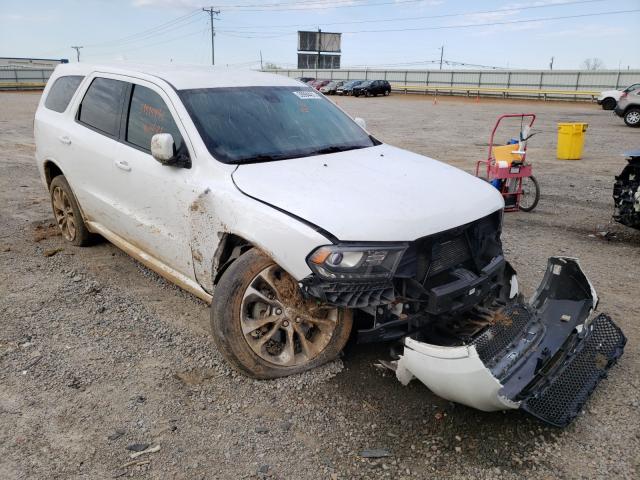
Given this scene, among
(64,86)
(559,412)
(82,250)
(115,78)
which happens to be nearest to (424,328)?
(559,412)

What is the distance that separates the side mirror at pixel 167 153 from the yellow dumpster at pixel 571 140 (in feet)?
35.4

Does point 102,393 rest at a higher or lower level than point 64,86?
lower

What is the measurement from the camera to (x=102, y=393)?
3.24 m

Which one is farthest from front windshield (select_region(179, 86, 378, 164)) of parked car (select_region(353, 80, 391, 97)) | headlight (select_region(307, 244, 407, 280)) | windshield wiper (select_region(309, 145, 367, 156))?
parked car (select_region(353, 80, 391, 97))

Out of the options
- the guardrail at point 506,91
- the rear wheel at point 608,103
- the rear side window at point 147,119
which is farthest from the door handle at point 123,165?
the guardrail at point 506,91

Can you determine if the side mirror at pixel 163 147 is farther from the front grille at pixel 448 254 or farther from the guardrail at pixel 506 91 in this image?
the guardrail at pixel 506 91

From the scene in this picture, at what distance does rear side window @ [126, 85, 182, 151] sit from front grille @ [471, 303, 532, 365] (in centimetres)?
236

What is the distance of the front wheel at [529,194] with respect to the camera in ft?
25.2

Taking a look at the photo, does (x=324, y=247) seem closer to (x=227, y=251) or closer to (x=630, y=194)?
(x=227, y=251)

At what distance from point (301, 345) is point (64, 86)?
3.94 metres

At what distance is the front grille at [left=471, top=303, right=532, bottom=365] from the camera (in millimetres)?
3013

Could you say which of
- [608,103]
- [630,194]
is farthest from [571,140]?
[608,103]

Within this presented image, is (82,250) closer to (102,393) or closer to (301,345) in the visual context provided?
(102,393)

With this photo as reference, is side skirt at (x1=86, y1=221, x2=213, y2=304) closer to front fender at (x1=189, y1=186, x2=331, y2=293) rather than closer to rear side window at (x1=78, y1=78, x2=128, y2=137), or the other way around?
front fender at (x1=189, y1=186, x2=331, y2=293)
